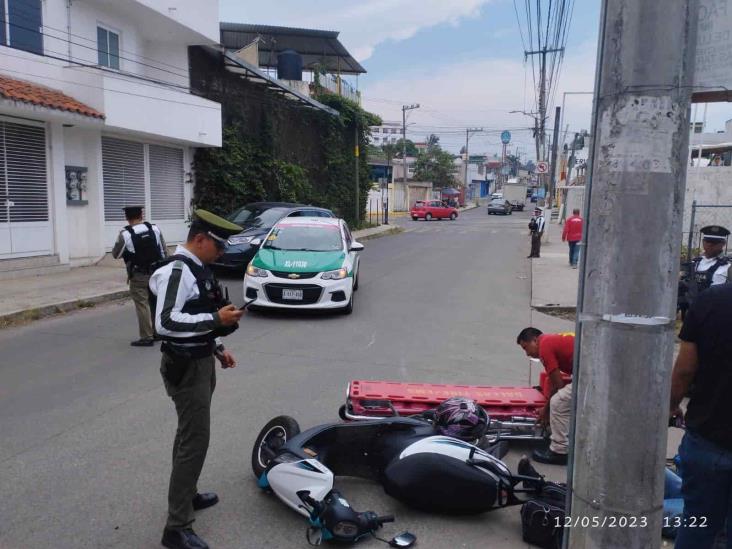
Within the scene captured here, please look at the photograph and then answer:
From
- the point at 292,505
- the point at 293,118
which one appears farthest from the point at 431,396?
the point at 293,118

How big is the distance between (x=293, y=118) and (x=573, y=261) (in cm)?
1351

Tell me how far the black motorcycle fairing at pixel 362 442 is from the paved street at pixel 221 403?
0.61 feet

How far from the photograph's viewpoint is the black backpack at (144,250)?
25.9ft

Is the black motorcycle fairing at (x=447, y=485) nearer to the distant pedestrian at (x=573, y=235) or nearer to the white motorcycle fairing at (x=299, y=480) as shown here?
the white motorcycle fairing at (x=299, y=480)

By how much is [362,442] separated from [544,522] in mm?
1219

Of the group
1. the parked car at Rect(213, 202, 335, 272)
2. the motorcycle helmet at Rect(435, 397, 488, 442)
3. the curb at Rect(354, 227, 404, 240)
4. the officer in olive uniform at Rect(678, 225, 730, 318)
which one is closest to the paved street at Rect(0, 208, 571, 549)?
the motorcycle helmet at Rect(435, 397, 488, 442)

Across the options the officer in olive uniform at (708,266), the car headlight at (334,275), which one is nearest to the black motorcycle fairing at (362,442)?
the officer in olive uniform at (708,266)

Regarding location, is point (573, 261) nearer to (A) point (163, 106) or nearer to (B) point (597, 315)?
(A) point (163, 106)

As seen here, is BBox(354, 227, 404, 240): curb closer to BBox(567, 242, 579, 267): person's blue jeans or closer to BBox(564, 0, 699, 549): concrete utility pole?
BBox(567, 242, 579, 267): person's blue jeans

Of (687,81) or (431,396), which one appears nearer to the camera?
(687,81)

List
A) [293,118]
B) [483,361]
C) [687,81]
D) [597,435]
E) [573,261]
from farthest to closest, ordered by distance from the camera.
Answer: [293,118] < [573,261] < [483,361] < [597,435] < [687,81]

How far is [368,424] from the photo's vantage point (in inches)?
164

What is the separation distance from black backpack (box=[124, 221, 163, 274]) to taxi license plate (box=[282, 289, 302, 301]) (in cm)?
256

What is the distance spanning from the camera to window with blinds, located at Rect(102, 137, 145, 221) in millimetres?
16375
